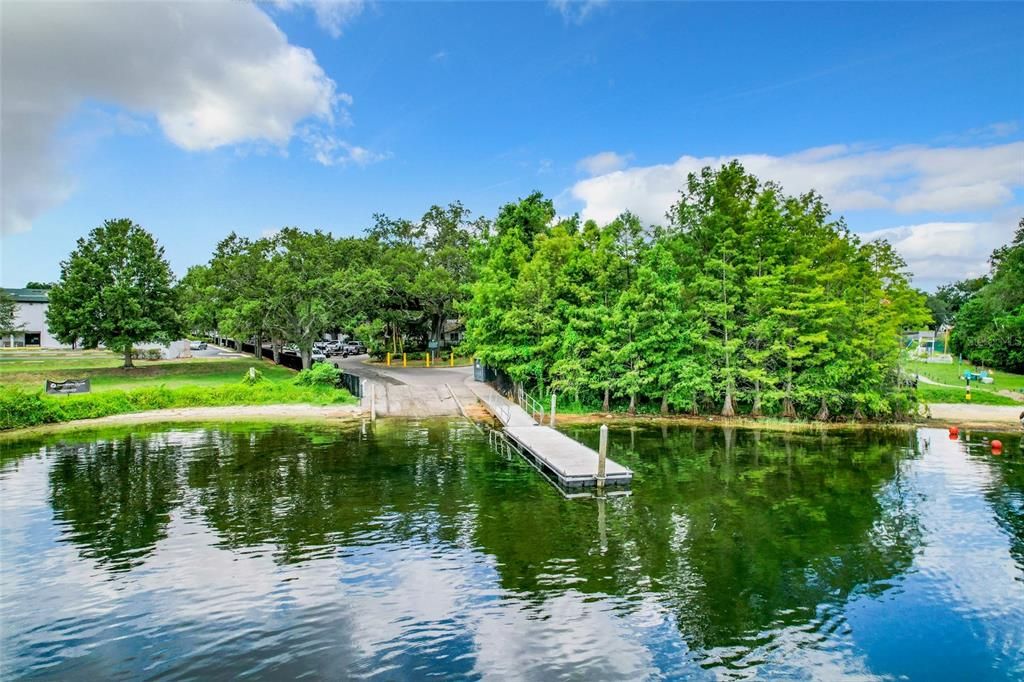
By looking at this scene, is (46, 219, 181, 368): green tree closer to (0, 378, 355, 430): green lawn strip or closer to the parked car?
(0, 378, 355, 430): green lawn strip

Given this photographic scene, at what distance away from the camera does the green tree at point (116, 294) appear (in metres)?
43.2

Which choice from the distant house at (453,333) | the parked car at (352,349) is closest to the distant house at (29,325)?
the parked car at (352,349)

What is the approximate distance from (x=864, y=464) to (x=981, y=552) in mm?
10113

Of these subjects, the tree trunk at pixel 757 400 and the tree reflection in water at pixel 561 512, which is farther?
the tree trunk at pixel 757 400

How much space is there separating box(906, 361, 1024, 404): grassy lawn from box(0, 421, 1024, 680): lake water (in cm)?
1801

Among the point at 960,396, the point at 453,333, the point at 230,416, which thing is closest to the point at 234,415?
the point at 230,416

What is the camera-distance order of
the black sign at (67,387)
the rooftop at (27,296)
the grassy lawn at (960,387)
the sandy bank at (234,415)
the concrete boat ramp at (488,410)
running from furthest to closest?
1. the rooftop at (27,296)
2. the grassy lawn at (960,387)
3. the black sign at (67,387)
4. the sandy bank at (234,415)
5. the concrete boat ramp at (488,410)

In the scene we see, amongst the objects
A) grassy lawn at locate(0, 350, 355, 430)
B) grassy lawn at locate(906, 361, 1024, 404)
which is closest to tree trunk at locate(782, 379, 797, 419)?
grassy lawn at locate(906, 361, 1024, 404)

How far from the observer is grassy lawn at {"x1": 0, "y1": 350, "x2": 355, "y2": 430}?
105 feet

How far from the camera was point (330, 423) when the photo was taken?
33.4 metres

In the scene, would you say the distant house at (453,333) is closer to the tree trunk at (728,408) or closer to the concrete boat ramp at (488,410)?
the concrete boat ramp at (488,410)

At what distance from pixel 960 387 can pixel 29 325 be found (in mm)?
99426

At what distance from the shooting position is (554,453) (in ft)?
80.4

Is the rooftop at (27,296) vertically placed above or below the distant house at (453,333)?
above
